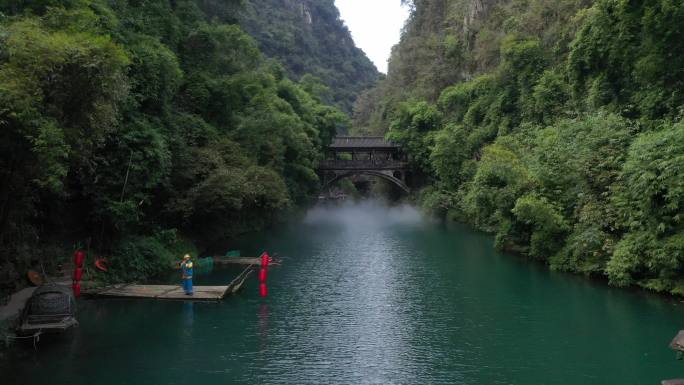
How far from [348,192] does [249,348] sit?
204 ft

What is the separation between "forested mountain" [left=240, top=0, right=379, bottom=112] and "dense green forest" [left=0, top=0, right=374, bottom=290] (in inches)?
2199

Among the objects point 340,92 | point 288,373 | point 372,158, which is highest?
point 340,92

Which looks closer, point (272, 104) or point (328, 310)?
point (328, 310)

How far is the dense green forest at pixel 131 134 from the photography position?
11.2 meters

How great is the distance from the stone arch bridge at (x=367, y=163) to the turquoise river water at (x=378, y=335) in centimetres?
Answer: 3023

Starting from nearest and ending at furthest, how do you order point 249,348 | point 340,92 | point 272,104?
point 249,348 < point 272,104 < point 340,92

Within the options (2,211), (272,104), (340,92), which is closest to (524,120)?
(272,104)

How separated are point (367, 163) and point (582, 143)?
3311cm

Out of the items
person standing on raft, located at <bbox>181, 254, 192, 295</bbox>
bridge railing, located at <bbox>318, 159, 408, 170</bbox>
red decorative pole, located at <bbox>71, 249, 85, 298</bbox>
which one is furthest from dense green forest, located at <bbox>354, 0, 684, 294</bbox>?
red decorative pole, located at <bbox>71, 249, 85, 298</bbox>

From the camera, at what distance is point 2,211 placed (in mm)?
13266

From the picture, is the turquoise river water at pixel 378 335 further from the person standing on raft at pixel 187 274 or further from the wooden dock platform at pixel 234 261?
the wooden dock platform at pixel 234 261

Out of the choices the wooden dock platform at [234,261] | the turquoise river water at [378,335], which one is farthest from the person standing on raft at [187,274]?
the wooden dock platform at [234,261]

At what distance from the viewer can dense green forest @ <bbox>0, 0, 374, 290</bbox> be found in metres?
11.2

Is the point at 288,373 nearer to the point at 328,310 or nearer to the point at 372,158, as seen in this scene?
the point at 328,310
